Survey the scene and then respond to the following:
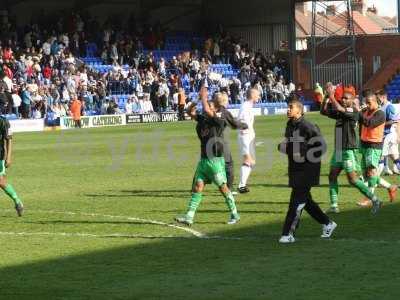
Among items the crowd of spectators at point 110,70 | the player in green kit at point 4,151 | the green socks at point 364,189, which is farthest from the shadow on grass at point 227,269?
the crowd of spectators at point 110,70

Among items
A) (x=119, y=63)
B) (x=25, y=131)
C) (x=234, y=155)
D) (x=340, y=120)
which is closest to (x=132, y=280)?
(x=340, y=120)

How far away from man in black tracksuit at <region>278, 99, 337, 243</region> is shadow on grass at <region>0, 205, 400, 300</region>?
36 cm

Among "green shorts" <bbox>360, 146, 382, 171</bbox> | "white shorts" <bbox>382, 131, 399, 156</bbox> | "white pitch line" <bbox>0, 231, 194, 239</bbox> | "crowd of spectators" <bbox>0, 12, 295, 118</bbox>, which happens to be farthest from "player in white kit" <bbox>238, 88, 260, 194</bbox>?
"crowd of spectators" <bbox>0, 12, 295, 118</bbox>

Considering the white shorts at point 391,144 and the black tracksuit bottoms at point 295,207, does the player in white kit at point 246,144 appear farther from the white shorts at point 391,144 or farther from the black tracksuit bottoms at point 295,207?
the black tracksuit bottoms at point 295,207

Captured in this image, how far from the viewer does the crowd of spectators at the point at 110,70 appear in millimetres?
48188

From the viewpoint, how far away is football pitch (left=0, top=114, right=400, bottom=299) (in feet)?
33.5

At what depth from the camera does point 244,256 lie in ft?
39.5

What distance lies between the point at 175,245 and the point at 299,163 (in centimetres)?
180

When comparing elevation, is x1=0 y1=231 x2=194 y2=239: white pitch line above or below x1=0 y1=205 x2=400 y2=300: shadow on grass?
below

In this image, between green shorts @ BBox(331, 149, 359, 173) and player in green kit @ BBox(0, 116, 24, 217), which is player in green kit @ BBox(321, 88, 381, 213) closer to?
green shorts @ BBox(331, 149, 359, 173)

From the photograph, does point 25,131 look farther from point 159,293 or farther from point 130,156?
point 159,293

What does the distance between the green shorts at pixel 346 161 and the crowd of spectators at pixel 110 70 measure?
97.4ft

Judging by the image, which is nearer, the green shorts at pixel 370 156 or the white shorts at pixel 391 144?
the green shorts at pixel 370 156

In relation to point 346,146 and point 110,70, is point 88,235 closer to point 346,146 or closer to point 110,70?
point 346,146
